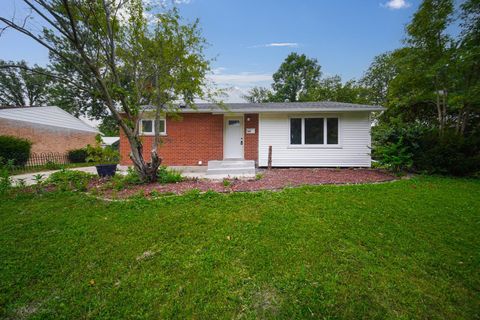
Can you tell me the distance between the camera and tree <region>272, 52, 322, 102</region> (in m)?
31.0

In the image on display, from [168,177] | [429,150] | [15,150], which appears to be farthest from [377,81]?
[15,150]

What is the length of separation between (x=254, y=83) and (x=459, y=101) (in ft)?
85.2

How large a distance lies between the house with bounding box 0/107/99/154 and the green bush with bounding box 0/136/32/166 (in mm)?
2142

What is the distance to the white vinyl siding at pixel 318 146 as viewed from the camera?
29.7 ft

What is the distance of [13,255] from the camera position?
259 cm

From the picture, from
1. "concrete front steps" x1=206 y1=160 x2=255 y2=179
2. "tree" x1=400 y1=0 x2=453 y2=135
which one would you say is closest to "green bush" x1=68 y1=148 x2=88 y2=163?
"concrete front steps" x1=206 y1=160 x2=255 y2=179

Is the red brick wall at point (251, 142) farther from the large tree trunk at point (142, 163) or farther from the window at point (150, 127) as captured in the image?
the large tree trunk at point (142, 163)

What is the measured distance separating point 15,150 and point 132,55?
436 inches

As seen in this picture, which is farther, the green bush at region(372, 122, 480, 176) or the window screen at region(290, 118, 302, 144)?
the window screen at region(290, 118, 302, 144)

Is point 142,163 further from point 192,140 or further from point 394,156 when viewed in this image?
point 394,156

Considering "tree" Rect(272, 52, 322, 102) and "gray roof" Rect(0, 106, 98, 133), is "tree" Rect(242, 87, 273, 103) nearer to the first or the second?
"tree" Rect(272, 52, 322, 102)

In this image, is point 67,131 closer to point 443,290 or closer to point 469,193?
point 443,290

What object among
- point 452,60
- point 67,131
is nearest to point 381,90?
point 452,60

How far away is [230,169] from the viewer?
8031 mm
